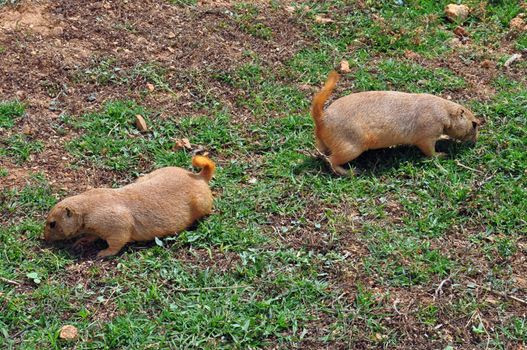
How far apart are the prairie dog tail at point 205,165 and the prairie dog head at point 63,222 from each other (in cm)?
94

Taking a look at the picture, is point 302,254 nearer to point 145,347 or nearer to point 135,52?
point 145,347

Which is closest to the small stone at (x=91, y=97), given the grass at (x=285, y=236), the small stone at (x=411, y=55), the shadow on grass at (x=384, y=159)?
the grass at (x=285, y=236)

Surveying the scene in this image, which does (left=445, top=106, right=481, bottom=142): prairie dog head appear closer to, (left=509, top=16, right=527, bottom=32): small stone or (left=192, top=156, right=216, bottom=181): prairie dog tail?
(left=192, top=156, right=216, bottom=181): prairie dog tail

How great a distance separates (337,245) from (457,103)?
2403 millimetres

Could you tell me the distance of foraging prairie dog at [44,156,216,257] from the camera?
525 cm

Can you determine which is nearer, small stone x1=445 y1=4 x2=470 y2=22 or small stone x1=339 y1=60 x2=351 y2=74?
small stone x1=339 y1=60 x2=351 y2=74

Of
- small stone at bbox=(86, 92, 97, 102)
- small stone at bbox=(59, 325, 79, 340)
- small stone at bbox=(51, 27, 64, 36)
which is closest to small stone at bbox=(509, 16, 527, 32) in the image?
small stone at bbox=(86, 92, 97, 102)

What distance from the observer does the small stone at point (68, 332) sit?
4586mm

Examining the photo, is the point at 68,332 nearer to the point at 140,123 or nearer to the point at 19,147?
the point at 19,147

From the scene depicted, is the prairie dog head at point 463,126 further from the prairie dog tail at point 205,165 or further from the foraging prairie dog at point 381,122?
the prairie dog tail at point 205,165

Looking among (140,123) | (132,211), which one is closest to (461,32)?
(140,123)

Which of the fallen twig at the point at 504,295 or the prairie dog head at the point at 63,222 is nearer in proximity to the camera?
the fallen twig at the point at 504,295

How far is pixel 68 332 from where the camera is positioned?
4617 millimetres

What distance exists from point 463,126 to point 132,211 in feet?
9.44
